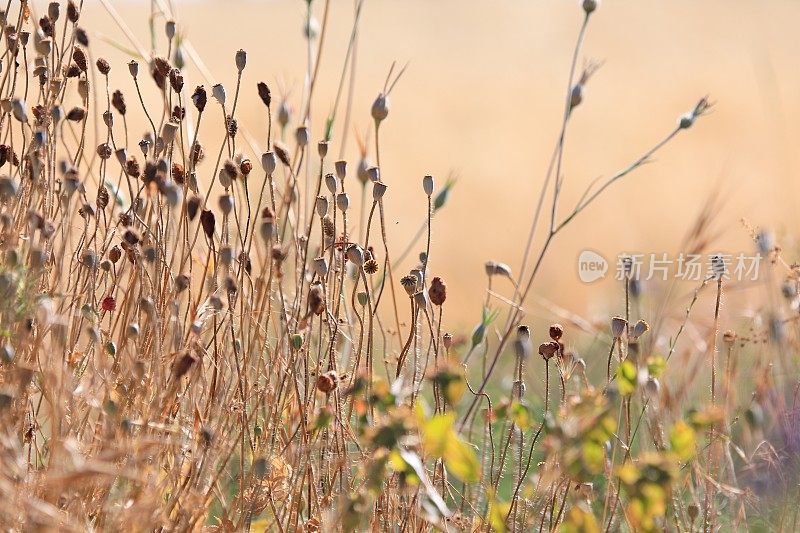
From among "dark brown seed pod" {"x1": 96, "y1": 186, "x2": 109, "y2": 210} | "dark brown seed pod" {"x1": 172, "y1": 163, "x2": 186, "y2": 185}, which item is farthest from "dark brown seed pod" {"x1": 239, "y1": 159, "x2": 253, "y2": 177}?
"dark brown seed pod" {"x1": 96, "y1": 186, "x2": 109, "y2": 210}

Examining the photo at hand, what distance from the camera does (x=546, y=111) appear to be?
11.7m

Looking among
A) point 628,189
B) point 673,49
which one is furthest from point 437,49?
point 628,189

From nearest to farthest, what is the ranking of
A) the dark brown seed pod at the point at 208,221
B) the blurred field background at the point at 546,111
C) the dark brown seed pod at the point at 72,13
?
the dark brown seed pod at the point at 208,221, the dark brown seed pod at the point at 72,13, the blurred field background at the point at 546,111

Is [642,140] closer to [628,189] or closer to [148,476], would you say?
[628,189]

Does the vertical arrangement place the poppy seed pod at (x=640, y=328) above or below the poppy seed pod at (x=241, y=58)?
below

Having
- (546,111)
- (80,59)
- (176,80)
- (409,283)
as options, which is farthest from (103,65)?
(546,111)

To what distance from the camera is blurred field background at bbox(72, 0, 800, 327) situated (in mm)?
7086

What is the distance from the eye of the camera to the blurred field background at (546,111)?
7.09m

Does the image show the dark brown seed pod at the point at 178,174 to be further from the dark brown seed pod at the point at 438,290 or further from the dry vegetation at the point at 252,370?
the dark brown seed pod at the point at 438,290

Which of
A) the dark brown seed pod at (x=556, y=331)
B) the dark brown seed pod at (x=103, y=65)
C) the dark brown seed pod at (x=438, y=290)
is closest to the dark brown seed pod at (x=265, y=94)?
the dark brown seed pod at (x=103, y=65)

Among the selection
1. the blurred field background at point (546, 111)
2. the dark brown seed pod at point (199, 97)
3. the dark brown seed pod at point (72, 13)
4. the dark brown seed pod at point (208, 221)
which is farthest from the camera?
the blurred field background at point (546, 111)

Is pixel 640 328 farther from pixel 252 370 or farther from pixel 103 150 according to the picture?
pixel 103 150

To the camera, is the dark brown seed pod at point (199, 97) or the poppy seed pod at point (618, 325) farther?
the dark brown seed pod at point (199, 97)

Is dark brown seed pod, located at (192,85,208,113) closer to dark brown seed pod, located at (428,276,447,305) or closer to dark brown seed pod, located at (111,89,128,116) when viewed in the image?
dark brown seed pod, located at (111,89,128,116)
